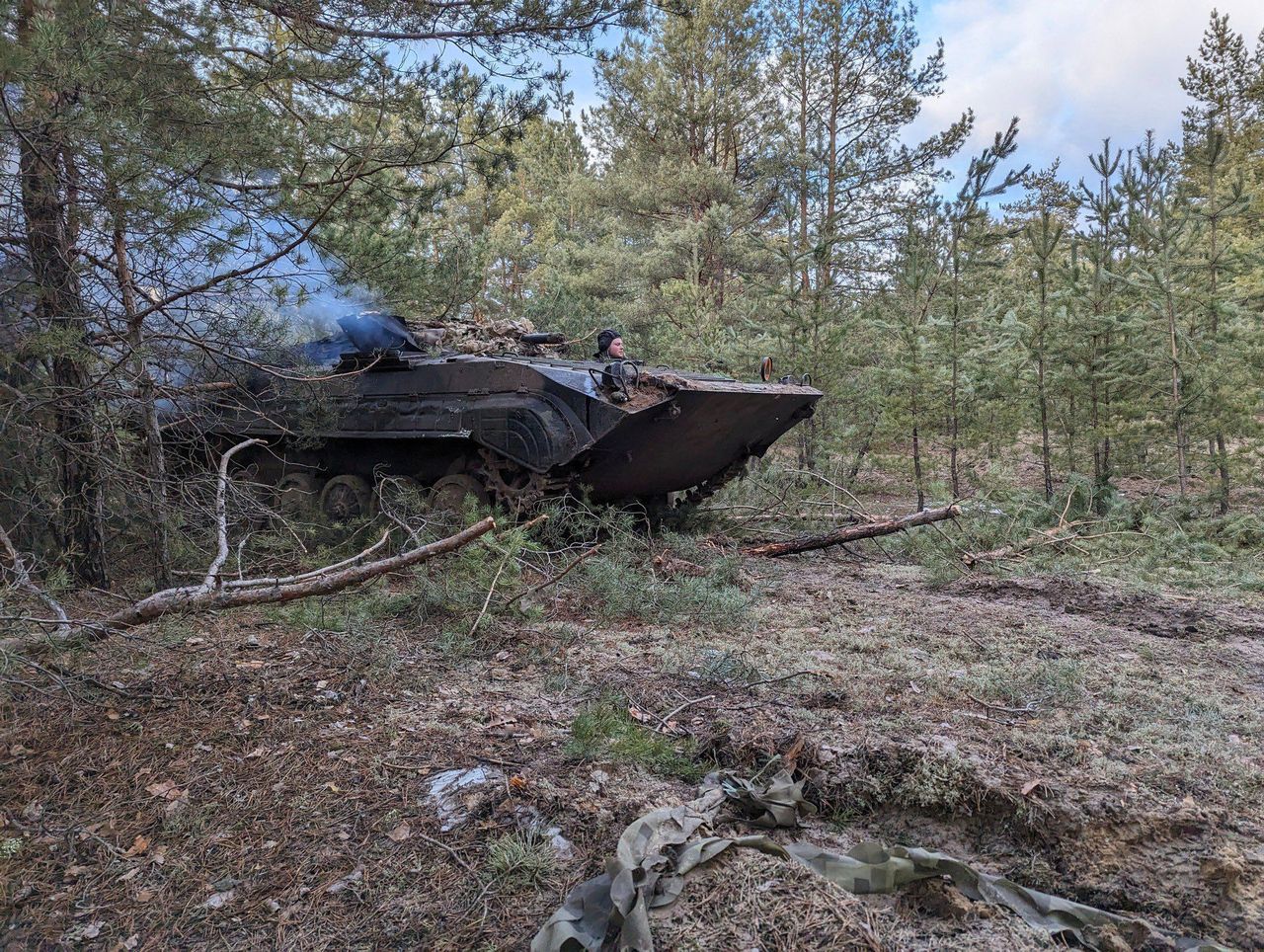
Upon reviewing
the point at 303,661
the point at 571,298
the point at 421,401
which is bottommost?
the point at 303,661

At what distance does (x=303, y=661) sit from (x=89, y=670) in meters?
0.87

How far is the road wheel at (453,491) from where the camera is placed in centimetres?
752

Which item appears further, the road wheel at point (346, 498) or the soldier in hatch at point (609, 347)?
the road wheel at point (346, 498)

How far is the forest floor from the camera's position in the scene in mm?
2314

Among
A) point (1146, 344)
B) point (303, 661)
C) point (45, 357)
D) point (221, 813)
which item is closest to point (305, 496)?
point (45, 357)

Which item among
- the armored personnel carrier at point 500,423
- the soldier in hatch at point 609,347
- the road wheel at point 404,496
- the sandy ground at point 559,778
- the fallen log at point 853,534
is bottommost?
the sandy ground at point 559,778

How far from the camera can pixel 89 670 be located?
3.84m

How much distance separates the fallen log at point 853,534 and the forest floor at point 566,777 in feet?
8.67

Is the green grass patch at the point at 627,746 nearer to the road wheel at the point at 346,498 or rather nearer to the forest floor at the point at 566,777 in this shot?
the forest floor at the point at 566,777

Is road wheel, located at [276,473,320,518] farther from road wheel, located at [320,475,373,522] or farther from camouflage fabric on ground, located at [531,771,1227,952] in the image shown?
camouflage fabric on ground, located at [531,771,1227,952]

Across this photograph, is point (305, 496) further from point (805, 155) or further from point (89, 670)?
point (805, 155)

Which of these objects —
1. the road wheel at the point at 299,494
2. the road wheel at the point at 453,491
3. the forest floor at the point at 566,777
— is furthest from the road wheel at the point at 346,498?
the forest floor at the point at 566,777

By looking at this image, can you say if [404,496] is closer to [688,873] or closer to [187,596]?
[187,596]

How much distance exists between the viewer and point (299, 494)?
8500 mm
